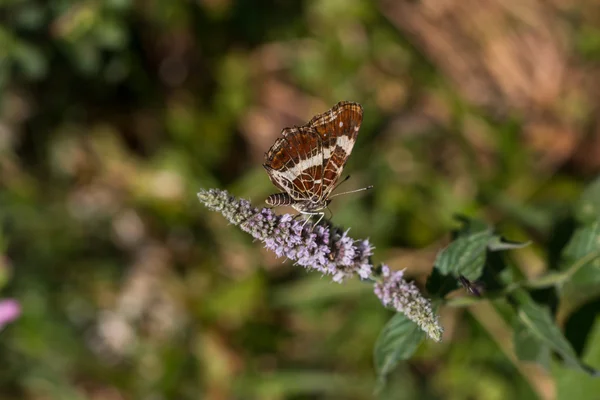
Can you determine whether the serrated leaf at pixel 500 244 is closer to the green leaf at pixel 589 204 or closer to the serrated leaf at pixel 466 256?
the serrated leaf at pixel 466 256

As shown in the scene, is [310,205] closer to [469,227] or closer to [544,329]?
[469,227]

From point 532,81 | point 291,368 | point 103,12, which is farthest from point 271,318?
point 532,81

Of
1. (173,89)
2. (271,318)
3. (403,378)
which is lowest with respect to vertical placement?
(403,378)

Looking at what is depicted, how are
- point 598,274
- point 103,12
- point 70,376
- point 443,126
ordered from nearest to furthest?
point 598,274 < point 103,12 < point 70,376 < point 443,126

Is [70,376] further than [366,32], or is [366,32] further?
[366,32]

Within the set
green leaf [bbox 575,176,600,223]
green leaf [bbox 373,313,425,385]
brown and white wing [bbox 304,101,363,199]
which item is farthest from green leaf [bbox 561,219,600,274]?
brown and white wing [bbox 304,101,363,199]

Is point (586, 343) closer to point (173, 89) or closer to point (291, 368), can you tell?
point (291, 368)

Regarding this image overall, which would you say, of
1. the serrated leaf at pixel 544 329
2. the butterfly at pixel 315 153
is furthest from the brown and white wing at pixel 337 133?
the serrated leaf at pixel 544 329
